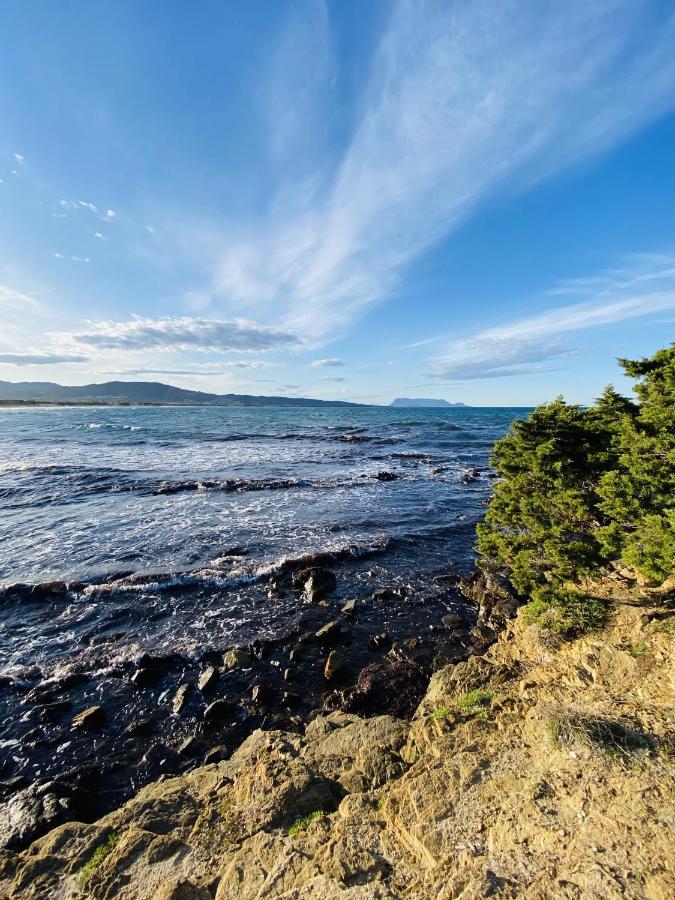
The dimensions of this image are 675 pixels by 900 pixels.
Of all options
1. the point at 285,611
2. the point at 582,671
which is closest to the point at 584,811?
the point at 582,671

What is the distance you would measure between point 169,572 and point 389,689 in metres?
11.3

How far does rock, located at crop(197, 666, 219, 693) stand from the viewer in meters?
10.4

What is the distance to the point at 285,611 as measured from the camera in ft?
46.2

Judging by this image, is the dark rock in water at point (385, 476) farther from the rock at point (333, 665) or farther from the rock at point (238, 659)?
the rock at point (238, 659)

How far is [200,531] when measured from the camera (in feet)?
70.9

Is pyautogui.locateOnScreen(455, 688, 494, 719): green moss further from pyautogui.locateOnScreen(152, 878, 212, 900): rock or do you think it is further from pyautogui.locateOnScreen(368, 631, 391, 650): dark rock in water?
pyautogui.locateOnScreen(152, 878, 212, 900): rock

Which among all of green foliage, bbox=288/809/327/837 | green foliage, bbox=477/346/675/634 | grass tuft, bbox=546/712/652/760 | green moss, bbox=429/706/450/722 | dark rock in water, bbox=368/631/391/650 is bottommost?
dark rock in water, bbox=368/631/391/650

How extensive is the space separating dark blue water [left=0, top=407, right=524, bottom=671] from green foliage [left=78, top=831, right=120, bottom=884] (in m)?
6.48

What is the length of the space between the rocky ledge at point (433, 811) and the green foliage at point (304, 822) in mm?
24

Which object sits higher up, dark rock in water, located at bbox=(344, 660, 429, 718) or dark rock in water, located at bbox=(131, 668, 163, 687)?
dark rock in water, located at bbox=(344, 660, 429, 718)

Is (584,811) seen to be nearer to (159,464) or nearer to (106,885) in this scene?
(106,885)

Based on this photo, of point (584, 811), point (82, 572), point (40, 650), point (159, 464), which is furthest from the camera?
point (159, 464)

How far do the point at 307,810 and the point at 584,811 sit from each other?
402cm

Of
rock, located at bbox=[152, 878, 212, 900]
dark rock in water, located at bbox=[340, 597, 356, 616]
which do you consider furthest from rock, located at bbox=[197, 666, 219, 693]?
rock, located at bbox=[152, 878, 212, 900]
